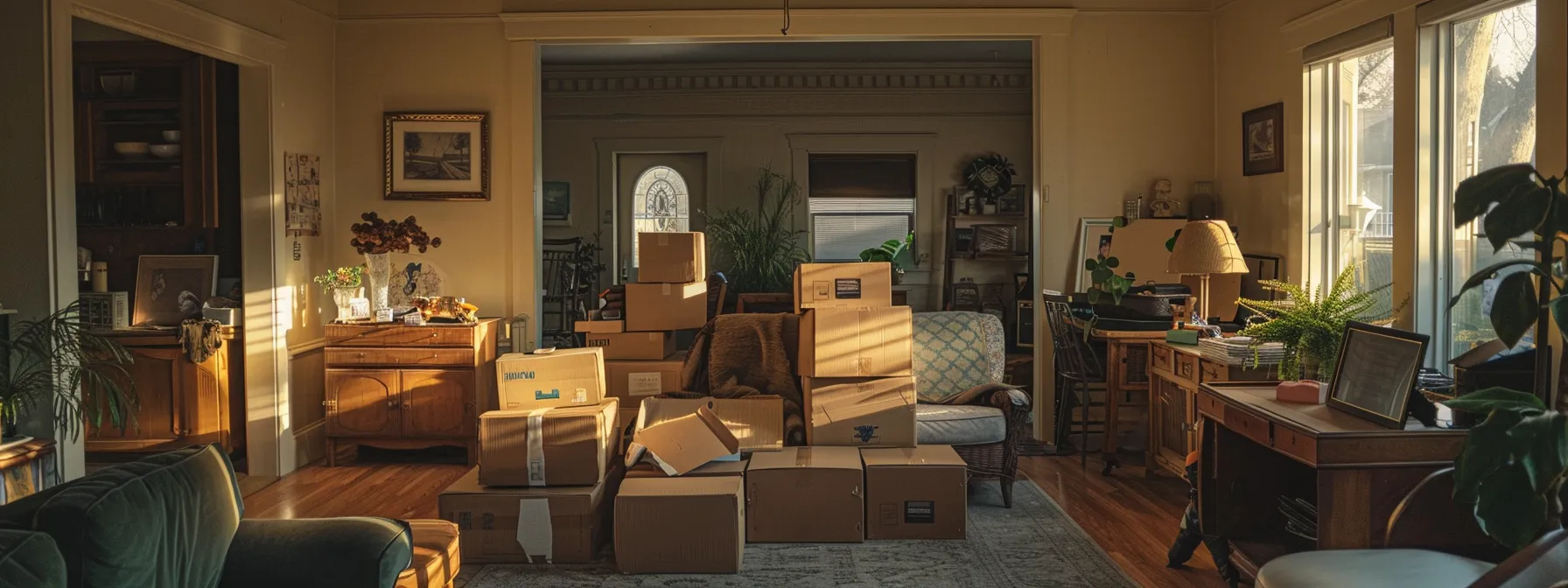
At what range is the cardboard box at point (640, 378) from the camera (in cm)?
583

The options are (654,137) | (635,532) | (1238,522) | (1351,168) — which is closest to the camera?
(1238,522)

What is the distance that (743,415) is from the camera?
4.90m


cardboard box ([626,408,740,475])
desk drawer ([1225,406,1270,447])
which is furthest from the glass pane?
cardboard box ([626,408,740,475])

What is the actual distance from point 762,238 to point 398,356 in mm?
3845

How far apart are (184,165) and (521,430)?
10.3 ft

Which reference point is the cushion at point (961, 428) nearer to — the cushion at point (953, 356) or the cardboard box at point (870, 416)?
the cardboard box at point (870, 416)

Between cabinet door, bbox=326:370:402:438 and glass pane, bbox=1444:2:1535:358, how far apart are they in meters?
5.08

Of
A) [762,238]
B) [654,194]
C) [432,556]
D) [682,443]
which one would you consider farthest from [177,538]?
[654,194]

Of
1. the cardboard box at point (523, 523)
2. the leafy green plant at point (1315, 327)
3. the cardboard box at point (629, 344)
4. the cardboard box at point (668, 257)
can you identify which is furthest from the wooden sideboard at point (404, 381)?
the leafy green plant at point (1315, 327)

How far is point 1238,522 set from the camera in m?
3.81

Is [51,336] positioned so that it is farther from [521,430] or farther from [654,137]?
[654,137]

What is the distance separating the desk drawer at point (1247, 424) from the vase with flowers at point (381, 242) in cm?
440

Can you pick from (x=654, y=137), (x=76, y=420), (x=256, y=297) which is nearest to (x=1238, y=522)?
(x=76, y=420)

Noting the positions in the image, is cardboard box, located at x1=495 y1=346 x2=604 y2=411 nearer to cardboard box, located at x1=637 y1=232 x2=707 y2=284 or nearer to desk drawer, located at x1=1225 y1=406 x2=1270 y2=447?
cardboard box, located at x1=637 y1=232 x2=707 y2=284
